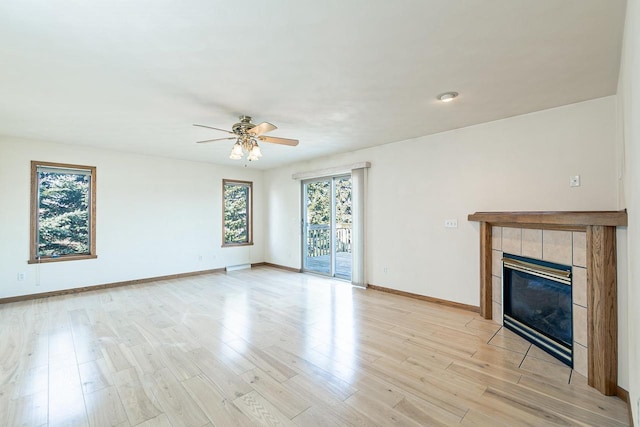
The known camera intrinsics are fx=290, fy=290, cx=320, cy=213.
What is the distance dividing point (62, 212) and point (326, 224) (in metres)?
4.57

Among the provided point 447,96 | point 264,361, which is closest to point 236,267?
point 264,361

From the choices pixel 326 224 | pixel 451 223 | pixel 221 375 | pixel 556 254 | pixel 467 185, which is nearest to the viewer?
pixel 221 375

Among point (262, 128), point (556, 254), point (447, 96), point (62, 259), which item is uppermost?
point (447, 96)

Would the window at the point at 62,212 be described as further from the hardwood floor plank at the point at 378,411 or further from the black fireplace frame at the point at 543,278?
the black fireplace frame at the point at 543,278

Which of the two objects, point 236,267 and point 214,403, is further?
point 236,267

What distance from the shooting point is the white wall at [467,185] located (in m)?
2.93

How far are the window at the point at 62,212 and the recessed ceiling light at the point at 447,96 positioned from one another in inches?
217

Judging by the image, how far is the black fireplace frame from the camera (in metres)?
2.51

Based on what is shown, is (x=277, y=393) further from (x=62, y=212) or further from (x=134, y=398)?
(x=62, y=212)

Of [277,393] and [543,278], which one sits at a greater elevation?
[543,278]

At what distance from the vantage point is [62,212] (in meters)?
4.78

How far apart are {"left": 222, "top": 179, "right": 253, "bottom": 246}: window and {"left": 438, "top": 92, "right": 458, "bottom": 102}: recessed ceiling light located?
5.11 metres

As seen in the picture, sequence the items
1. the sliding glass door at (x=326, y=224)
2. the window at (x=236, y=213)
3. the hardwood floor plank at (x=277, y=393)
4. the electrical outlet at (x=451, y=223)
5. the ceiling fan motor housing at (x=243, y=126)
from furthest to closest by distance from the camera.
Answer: the window at (x=236, y=213)
the sliding glass door at (x=326, y=224)
the electrical outlet at (x=451, y=223)
the ceiling fan motor housing at (x=243, y=126)
the hardwood floor plank at (x=277, y=393)

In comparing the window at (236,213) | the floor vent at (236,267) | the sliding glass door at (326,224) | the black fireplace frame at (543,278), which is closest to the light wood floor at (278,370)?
the black fireplace frame at (543,278)
